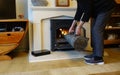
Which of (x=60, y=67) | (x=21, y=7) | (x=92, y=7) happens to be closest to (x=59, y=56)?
(x=60, y=67)

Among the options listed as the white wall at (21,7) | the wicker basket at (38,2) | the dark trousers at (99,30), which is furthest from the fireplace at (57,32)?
the dark trousers at (99,30)

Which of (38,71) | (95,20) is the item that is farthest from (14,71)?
(95,20)

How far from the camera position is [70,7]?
312 cm

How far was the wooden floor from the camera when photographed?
2207 mm

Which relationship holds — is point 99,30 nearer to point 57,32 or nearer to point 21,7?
point 57,32

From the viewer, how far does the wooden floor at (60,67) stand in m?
2.21

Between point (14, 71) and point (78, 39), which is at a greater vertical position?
point (78, 39)

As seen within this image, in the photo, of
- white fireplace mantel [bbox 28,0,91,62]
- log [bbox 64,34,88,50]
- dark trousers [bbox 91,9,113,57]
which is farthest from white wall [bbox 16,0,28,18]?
dark trousers [bbox 91,9,113,57]

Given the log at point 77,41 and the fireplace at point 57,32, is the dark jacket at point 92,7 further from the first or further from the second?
the fireplace at point 57,32

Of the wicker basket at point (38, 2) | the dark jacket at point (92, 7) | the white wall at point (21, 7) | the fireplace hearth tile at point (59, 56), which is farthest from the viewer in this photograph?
the white wall at point (21, 7)

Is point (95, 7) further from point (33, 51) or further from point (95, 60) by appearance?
point (33, 51)

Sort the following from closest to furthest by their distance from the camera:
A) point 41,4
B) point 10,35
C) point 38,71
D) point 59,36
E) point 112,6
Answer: point 38,71 < point 112,6 < point 10,35 < point 41,4 < point 59,36

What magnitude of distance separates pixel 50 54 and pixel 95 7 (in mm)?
1084

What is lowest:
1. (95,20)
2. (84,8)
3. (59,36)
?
(59,36)
